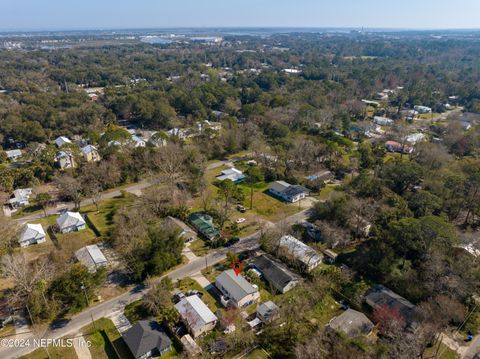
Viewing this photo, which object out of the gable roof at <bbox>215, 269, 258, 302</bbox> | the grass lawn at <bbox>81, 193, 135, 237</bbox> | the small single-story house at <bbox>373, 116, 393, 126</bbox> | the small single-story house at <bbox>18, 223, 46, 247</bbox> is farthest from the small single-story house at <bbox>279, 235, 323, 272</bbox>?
the small single-story house at <bbox>373, 116, 393, 126</bbox>

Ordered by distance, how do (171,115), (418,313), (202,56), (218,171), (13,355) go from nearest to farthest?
(13,355)
(418,313)
(218,171)
(171,115)
(202,56)

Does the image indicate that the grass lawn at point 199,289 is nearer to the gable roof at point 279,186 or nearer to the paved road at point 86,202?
the paved road at point 86,202

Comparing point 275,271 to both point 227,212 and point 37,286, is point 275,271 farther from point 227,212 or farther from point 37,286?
point 37,286

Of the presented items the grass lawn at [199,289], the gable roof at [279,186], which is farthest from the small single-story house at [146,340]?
the gable roof at [279,186]

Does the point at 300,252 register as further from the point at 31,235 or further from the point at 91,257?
the point at 31,235

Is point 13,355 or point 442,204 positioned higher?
point 442,204

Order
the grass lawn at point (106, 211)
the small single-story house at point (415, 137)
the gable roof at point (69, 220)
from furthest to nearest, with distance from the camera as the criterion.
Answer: the small single-story house at point (415, 137) → the grass lawn at point (106, 211) → the gable roof at point (69, 220)

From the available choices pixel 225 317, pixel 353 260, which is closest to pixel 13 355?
pixel 225 317

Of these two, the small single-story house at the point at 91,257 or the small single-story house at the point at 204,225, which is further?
the small single-story house at the point at 204,225
